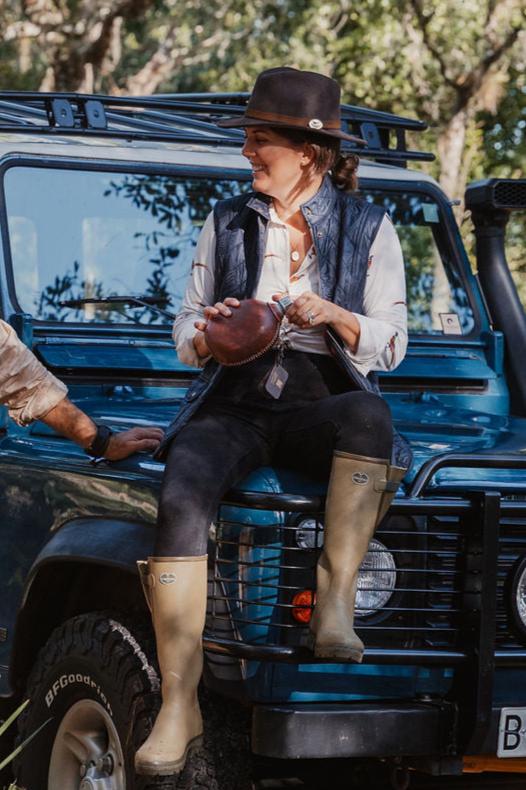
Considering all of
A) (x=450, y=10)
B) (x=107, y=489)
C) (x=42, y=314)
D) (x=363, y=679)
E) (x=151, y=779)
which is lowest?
(x=151, y=779)

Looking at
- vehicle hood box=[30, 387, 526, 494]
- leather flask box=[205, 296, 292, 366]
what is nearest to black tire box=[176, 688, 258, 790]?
vehicle hood box=[30, 387, 526, 494]

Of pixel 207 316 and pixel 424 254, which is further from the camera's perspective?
pixel 424 254

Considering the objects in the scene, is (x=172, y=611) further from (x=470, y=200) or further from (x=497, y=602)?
(x=470, y=200)

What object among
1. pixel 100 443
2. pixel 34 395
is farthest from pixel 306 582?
pixel 34 395

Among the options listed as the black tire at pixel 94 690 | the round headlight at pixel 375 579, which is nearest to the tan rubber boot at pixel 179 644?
the black tire at pixel 94 690

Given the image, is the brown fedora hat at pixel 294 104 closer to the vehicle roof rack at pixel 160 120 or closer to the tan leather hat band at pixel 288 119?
the tan leather hat band at pixel 288 119

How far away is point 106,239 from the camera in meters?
5.03

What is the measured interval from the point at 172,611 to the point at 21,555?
925 millimetres

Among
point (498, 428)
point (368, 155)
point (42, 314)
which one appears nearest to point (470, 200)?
point (368, 155)

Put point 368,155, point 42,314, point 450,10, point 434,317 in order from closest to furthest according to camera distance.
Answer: point 42,314 → point 434,317 → point 368,155 → point 450,10

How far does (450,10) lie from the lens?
17750 mm

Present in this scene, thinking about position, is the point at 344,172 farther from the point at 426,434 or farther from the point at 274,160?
the point at 426,434

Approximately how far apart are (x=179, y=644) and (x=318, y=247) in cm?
117

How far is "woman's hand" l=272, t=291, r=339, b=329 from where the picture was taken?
3686 millimetres
